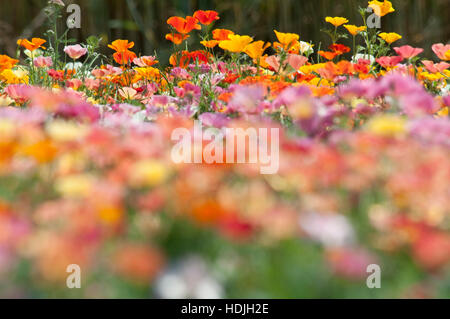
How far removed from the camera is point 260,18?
4316mm

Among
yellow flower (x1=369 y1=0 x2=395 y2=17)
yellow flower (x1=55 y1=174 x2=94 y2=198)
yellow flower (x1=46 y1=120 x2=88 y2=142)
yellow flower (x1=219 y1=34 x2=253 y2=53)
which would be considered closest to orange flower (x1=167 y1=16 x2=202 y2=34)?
yellow flower (x1=219 y1=34 x2=253 y2=53)

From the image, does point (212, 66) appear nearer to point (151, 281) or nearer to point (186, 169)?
point (186, 169)

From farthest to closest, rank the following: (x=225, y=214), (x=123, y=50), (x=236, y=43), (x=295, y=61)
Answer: (x=123, y=50)
(x=236, y=43)
(x=295, y=61)
(x=225, y=214)

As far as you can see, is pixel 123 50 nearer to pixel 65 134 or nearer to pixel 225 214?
pixel 65 134

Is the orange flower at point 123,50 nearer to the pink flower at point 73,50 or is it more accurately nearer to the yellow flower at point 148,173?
the pink flower at point 73,50

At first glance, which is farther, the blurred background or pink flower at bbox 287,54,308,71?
the blurred background

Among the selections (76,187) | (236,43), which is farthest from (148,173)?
(236,43)

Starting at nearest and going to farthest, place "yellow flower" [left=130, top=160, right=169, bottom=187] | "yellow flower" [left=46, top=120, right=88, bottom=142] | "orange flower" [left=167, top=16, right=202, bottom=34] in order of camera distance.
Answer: "yellow flower" [left=130, top=160, right=169, bottom=187]
"yellow flower" [left=46, top=120, right=88, bottom=142]
"orange flower" [left=167, top=16, right=202, bottom=34]

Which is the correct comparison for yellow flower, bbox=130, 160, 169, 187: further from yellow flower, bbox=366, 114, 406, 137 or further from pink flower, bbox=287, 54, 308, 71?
pink flower, bbox=287, 54, 308, 71

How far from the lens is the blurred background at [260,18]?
415 cm

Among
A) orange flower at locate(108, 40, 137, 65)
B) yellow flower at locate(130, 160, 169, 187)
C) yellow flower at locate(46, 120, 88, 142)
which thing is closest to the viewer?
yellow flower at locate(130, 160, 169, 187)

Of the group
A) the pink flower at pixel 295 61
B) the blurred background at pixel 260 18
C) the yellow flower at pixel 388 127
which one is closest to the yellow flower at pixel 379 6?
the pink flower at pixel 295 61

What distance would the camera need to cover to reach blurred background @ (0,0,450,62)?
163 inches
